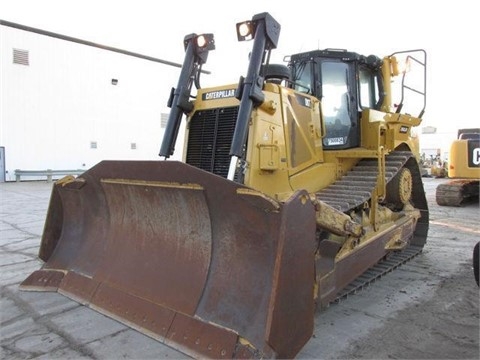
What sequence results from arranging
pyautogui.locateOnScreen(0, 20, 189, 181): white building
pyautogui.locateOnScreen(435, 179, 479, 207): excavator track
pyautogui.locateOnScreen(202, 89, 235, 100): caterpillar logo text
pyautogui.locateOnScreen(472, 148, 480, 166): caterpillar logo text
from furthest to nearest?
pyautogui.locateOnScreen(0, 20, 189, 181): white building
pyautogui.locateOnScreen(435, 179, 479, 207): excavator track
pyautogui.locateOnScreen(472, 148, 480, 166): caterpillar logo text
pyautogui.locateOnScreen(202, 89, 235, 100): caterpillar logo text

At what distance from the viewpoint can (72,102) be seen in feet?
65.1

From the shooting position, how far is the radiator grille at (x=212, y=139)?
414 cm

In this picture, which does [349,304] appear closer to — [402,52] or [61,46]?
[402,52]

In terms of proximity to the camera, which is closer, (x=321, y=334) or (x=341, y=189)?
(x=321, y=334)

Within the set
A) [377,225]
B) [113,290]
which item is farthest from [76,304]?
[377,225]

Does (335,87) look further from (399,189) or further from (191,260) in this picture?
(191,260)

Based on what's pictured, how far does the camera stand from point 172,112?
180 inches

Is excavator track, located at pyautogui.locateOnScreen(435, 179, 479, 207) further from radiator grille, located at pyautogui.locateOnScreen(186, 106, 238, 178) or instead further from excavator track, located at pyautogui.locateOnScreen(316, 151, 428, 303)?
radiator grille, located at pyautogui.locateOnScreen(186, 106, 238, 178)

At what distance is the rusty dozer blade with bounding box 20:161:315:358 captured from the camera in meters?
2.75

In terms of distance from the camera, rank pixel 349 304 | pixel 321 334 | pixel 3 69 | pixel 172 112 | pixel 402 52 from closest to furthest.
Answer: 1. pixel 321 334
2. pixel 349 304
3. pixel 172 112
4. pixel 402 52
5. pixel 3 69

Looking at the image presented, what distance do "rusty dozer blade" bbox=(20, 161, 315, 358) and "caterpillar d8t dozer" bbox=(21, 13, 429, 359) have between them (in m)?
0.01

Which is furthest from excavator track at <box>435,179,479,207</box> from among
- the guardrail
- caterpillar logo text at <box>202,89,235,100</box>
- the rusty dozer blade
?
the guardrail

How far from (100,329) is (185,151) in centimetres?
203

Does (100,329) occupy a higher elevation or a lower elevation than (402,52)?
lower
